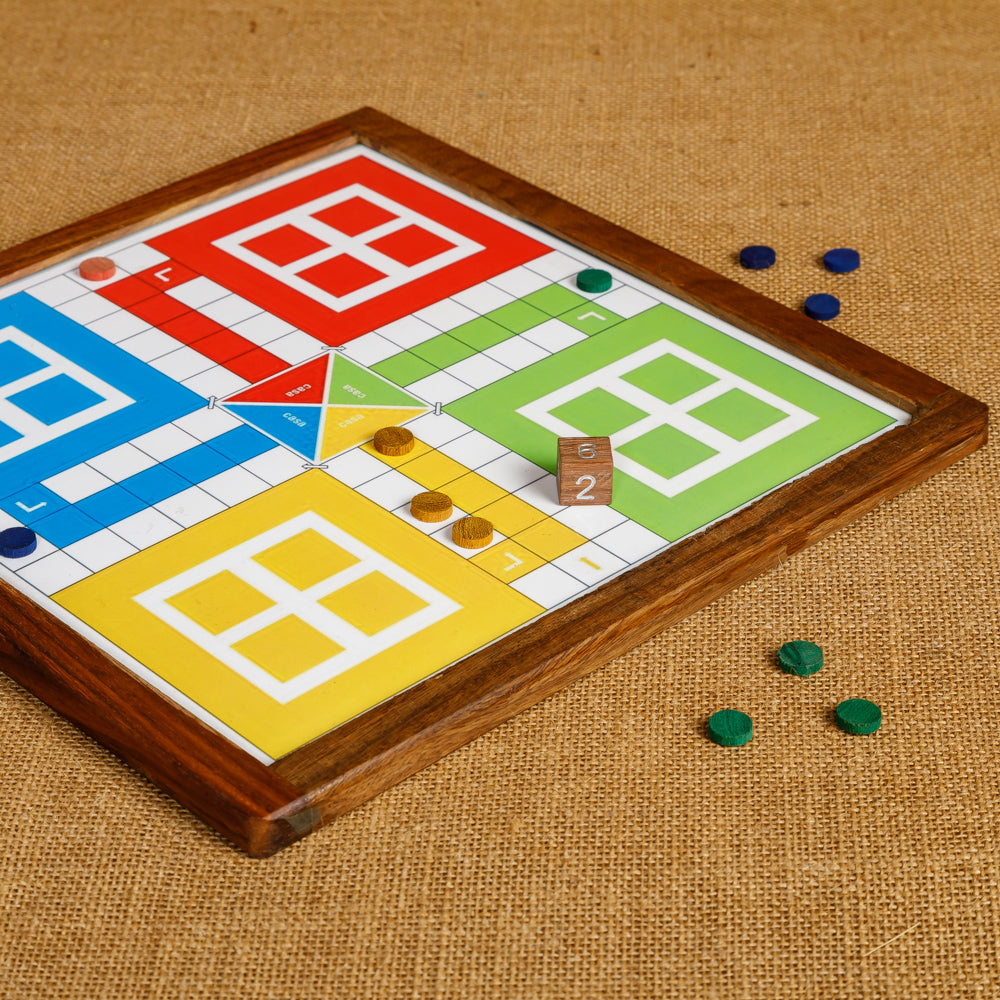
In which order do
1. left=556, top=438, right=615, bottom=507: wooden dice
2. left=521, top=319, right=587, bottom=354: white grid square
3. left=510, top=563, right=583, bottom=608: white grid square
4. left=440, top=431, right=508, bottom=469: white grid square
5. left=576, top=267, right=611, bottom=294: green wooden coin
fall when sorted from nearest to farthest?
left=510, top=563, right=583, bottom=608: white grid square → left=556, top=438, right=615, bottom=507: wooden dice → left=440, top=431, right=508, bottom=469: white grid square → left=521, top=319, right=587, bottom=354: white grid square → left=576, top=267, right=611, bottom=294: green wooden coin

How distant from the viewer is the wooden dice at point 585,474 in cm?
184

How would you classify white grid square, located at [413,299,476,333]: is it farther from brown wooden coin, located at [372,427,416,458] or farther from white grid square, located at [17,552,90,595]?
white grid square, located at [17,552,90,595]

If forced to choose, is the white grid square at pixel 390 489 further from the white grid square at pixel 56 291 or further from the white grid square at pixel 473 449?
the white grid square at pixel 56 291

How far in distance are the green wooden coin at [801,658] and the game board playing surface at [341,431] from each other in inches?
7.3

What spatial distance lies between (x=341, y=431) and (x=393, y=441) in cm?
10

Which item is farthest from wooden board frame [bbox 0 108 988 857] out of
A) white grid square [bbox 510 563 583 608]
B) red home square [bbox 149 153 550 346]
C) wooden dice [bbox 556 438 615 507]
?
red home square [bbox 149 153 550 346]

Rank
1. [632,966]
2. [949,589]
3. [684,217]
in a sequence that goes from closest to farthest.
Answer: [632,966]
[949,589]
[684,217]

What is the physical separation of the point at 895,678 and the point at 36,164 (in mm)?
1809

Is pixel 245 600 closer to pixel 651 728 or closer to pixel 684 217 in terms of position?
pixel 651 728

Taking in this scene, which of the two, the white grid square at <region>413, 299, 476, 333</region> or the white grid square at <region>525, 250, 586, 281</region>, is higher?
the white grid square at <region>525, 250, 586, 281</region>

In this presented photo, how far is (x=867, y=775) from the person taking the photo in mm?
1671

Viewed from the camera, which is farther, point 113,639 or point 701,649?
point 701,649

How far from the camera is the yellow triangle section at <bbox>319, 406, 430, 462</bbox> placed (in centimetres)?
197

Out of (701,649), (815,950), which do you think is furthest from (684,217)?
(815,950)
